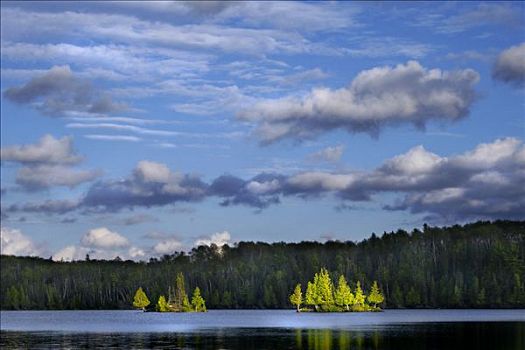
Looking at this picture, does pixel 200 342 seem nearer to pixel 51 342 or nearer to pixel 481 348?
pixel 51 342

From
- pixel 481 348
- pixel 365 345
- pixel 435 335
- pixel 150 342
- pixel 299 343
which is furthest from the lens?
pixel 435 335

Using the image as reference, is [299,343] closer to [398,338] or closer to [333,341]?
[333,341]

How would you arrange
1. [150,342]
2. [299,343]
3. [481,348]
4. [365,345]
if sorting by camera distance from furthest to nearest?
[150,342]
[299,343]
[365,345]
[481,348]

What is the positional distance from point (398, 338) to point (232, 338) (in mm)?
23370

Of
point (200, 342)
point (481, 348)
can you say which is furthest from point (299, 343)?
point (481, 348)

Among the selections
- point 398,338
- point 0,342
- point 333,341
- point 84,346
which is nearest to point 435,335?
point 398,338

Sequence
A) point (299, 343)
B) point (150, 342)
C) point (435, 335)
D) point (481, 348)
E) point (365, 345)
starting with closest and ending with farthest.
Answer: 1. point (481, 348)
2. point (365, 345)
3. point (299, 343)
4. point (150, 342)
5. point (435, 335)

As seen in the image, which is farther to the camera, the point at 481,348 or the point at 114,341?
the point at 114,341

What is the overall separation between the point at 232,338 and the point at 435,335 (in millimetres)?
28854

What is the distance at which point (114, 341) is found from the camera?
125750 mm

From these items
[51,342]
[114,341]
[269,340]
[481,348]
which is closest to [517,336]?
[481,348]

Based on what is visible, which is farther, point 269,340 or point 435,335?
point 435,335

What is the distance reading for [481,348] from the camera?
99.6 m

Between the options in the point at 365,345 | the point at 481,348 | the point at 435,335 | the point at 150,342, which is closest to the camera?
the point at 481,348
